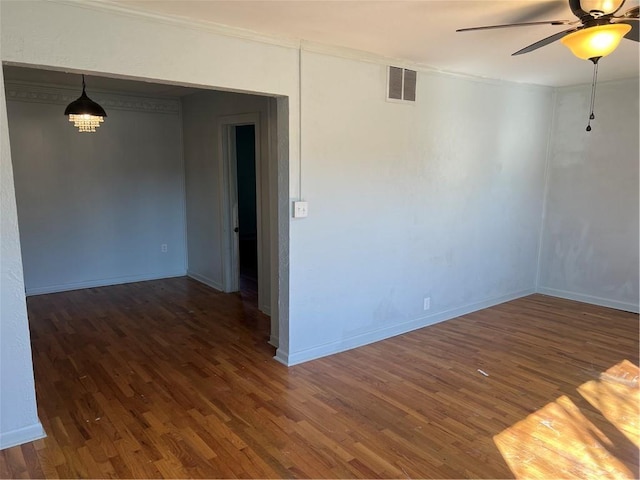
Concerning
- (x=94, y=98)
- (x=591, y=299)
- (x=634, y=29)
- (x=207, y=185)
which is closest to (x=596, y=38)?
(x=634, y=29)

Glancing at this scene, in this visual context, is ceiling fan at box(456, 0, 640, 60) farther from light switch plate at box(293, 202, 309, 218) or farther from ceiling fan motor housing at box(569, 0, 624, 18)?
light switch plate at box(293, 202, 309, 218)

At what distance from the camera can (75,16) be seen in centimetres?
241

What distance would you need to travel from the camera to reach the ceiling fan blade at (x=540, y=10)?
2504 millimetres

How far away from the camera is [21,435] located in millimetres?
2525

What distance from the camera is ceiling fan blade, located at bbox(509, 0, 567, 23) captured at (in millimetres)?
2504

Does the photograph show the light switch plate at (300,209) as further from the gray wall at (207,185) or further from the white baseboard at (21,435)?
the white baseboard at (21,435)

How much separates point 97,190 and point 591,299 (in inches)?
247

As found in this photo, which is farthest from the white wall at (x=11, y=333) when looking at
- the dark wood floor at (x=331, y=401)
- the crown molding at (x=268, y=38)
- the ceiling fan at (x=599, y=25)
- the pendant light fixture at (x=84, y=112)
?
the ceiling fan at (x=599, y=25)

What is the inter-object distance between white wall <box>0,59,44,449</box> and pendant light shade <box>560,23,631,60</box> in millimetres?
2897

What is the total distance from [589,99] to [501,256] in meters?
2.05

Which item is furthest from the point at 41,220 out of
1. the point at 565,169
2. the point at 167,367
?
the point at 565,169

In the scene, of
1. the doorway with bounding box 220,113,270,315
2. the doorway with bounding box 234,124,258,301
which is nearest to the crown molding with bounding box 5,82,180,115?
the doorway with bounding box 220,113,270,315

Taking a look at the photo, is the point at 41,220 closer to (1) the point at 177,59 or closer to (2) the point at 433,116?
(1) the point at 177,59

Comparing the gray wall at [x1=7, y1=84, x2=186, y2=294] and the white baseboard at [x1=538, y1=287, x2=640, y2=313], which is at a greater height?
the gray wall at [x1=7, y1=84, x2=186, y2=294]
